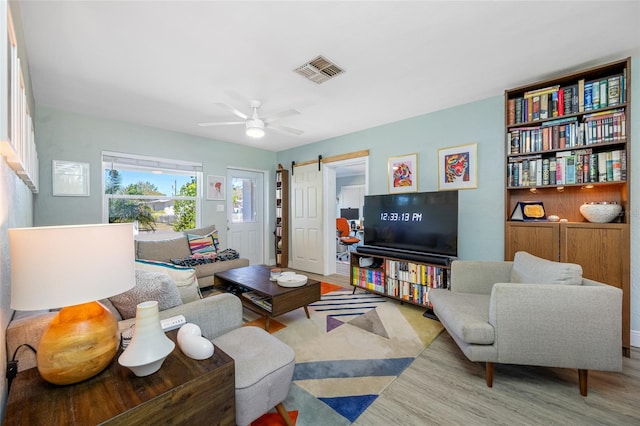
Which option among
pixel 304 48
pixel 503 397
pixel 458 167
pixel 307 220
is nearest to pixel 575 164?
pixel 458 167

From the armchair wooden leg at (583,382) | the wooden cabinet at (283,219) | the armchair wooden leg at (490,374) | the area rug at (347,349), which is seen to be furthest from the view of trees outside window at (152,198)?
the armchair wooden leg at (583,382)

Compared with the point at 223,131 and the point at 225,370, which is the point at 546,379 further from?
the point at 223,131

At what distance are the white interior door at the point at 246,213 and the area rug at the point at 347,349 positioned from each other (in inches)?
92.2

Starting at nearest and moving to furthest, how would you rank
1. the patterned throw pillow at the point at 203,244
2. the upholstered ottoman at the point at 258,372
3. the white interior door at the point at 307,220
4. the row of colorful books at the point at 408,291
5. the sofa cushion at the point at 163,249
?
the upholstered ottoman at the point at 258,372 < the row of colorful books at the point at 408,291 < the sofa cushion at the point at 163,249 < the patterned throw pillow at the point at 203,244 < the white interior door at the point at 307,220

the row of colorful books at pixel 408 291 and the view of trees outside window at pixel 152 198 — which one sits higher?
the view of trees outside window at pixel 152 198

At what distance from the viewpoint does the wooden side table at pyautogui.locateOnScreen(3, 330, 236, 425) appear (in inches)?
31.6

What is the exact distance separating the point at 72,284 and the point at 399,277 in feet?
9.65

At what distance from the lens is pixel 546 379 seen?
1.79 metres

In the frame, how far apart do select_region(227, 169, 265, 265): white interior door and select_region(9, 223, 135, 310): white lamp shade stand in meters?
4.04

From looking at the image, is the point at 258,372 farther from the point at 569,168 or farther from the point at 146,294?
the point at 569,168

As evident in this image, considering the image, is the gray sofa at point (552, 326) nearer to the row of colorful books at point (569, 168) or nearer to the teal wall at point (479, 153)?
the row of colorful books at point (569, 168)

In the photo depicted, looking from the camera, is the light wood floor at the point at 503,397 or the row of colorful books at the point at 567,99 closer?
the light wood floor at the point at 503,397

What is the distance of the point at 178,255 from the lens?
3.61 meters

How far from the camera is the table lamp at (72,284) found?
2.56 feet
